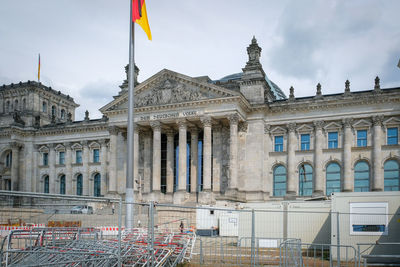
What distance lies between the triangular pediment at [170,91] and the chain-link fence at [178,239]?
15251 mm

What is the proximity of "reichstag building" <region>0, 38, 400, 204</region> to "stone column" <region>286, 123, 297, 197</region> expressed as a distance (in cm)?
10

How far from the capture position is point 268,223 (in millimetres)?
25828

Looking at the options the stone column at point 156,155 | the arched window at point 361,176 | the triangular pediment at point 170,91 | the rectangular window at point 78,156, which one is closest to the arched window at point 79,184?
the rectangular window at point 78,156

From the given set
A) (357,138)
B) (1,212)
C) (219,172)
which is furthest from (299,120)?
(1,212)

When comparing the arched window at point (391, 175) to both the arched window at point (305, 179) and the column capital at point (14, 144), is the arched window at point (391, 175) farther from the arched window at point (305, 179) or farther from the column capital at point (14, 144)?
the column capital at point (14, 144)

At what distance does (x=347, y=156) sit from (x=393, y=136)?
4628 mm

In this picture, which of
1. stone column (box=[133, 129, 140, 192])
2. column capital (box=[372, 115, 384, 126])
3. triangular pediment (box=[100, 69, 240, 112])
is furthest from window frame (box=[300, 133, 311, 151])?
stone column (box=[133, 129, 140, 192])

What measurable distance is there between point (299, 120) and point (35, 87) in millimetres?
38165

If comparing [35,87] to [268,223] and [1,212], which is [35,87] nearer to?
[268,223]

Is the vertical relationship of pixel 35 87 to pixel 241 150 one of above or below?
above

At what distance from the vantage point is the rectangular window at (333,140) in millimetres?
43625

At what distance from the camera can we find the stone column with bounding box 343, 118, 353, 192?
138 ft

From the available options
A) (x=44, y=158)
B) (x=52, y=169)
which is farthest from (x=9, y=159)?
(x=52, y=169)

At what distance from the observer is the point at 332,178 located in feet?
143
